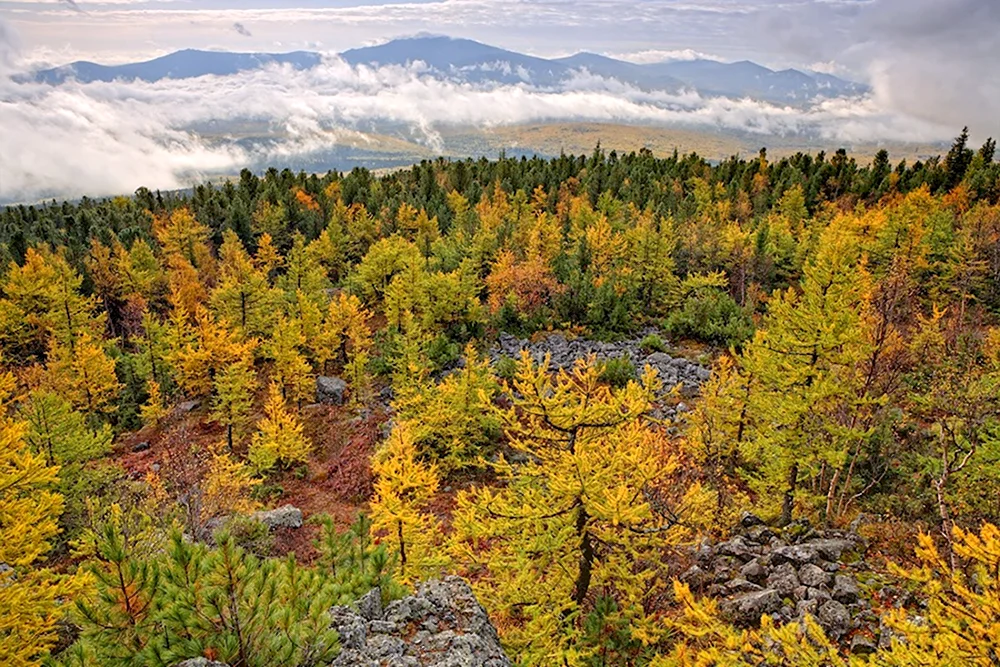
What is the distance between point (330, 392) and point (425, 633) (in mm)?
40215

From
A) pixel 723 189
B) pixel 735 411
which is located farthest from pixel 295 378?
pixel 723 189

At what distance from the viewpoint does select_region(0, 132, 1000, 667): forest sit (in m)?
11.0

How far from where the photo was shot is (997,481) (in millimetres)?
19812

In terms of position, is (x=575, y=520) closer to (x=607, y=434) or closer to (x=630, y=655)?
(x=607, y=434)

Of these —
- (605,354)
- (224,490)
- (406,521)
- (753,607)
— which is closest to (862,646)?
(753,607)

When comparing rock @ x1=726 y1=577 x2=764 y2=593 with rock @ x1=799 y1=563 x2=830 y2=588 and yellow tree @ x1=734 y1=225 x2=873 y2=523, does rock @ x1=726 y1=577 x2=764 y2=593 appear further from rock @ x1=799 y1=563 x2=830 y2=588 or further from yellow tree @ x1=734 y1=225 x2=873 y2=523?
yellow tree @ x1=734 y1=225 x2=873 y2=523

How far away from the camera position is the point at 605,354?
161 ft

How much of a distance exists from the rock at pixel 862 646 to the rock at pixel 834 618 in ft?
1.73

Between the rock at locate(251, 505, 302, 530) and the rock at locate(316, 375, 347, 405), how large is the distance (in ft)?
54.2

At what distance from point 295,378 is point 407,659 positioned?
37996 mm

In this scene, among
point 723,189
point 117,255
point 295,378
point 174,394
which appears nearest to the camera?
point 295,378

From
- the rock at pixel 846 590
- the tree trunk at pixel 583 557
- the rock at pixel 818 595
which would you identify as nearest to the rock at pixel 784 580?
the rock at pixel 818 595

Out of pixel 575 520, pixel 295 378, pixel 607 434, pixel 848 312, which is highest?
pixel 848 312

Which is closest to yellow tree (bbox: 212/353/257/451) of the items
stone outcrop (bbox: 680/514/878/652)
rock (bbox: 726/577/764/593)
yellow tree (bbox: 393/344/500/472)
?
yellow tree (bbox: 393/344/500/472)
